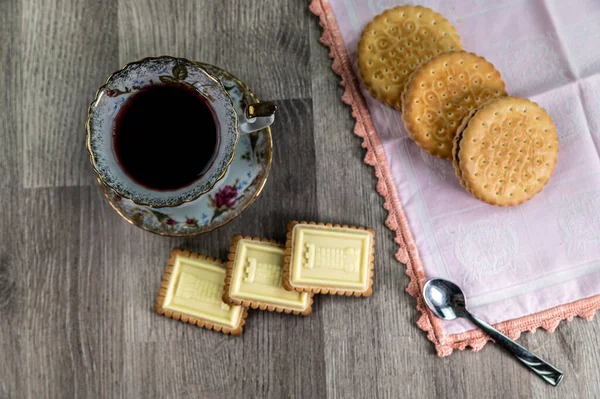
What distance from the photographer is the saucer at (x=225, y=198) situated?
994mm

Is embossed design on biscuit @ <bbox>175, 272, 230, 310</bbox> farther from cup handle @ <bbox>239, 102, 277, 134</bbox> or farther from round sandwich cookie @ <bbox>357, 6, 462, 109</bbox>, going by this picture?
round sandwich cookie @ <bbox>357, 6, 462, 109</bbox>

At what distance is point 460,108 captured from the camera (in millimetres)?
1052

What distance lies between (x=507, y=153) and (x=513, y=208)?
0.40 feet

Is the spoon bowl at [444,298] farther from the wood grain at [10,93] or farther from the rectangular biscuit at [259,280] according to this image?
the wood grain at [10,93]

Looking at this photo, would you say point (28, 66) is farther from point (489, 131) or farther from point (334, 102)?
point (489, 131)

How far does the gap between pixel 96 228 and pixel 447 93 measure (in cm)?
76

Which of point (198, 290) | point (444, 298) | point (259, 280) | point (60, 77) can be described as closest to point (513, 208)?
point (444, 298)

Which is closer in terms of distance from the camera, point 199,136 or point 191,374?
point 199,136

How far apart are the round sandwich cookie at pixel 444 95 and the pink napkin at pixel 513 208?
0.20 feet

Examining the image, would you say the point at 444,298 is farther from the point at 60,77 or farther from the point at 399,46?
the point at 60,77

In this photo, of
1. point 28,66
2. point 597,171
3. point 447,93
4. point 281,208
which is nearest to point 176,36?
point 28,66

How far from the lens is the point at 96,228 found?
111 cm

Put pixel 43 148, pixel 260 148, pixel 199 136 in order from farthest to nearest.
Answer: pixel 43 148 → pixel 260 148 → pixel 199 136

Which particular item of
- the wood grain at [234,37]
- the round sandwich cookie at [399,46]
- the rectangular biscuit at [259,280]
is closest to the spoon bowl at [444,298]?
the rectangular biscuit at [259,280]
